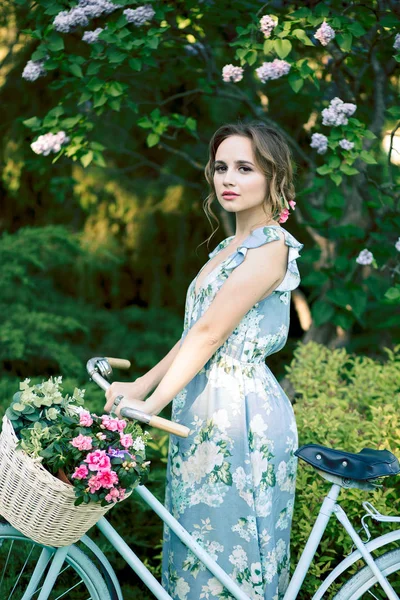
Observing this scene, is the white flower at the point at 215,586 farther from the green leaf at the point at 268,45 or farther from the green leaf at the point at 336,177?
the green leaf at the point at 268,45

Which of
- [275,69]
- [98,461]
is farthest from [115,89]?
[98,461]

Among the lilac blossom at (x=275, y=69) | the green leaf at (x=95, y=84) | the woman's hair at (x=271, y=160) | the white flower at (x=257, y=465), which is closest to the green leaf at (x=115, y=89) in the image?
the green leaf at (x=95, y=84)

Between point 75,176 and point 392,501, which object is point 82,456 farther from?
point 75,176

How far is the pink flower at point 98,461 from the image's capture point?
5.98 feet

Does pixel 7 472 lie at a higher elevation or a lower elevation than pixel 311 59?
higher

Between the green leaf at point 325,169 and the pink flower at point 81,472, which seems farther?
the green leaf at point 325,169

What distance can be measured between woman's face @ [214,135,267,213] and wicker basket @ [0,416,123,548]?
88 cm

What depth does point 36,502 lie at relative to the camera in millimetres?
1832

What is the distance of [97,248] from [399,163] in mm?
2081

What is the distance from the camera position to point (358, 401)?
334 centimetres

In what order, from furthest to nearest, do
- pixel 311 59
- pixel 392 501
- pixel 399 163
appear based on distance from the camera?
pixel 399 163
pixel 311 59
pixel 392 501

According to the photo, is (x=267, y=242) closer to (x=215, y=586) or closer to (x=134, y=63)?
(x=215, y=586)

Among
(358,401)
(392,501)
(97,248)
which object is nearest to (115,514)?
(358,401)

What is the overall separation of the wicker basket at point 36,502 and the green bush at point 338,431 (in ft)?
3.28
